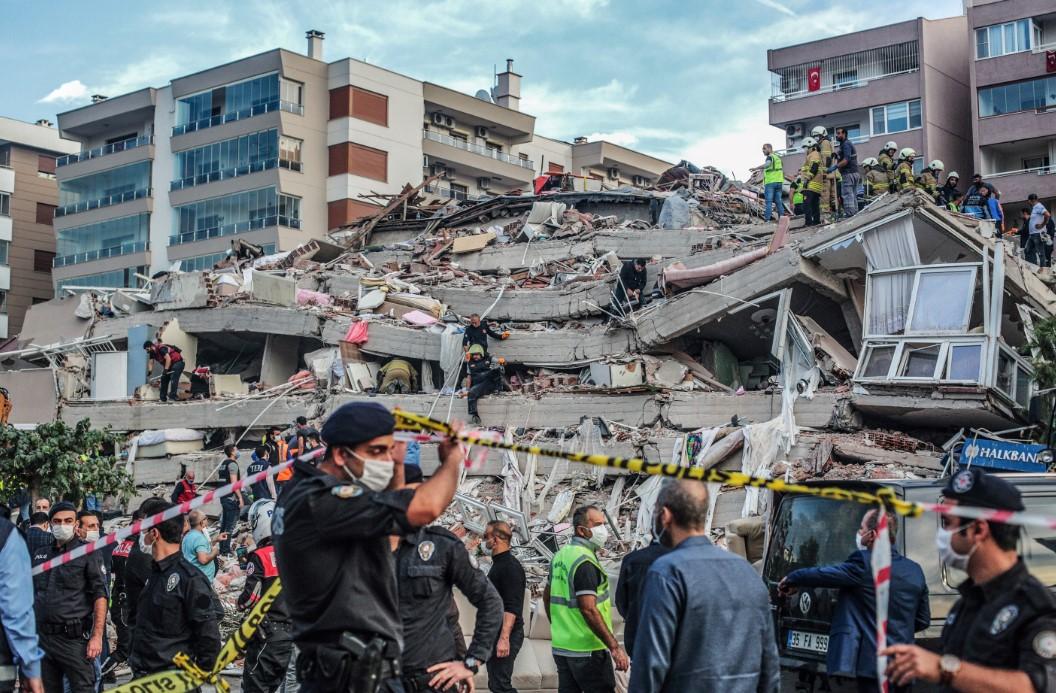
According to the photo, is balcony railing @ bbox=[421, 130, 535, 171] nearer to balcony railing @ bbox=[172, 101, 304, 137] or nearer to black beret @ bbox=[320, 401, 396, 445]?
balcony railing @ bbox=[172, 101, 304, 137]

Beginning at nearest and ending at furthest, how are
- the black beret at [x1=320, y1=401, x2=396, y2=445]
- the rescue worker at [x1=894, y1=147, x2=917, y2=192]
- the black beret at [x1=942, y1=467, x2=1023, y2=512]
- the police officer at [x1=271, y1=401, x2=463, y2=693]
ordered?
the black beret at [x1=942, y1=467, x2=1023, y2=512] < the police officer at [x1=271, y1=401, x2=463, y2=693] < the black beret at [x1=320, y1=401, x2=396, y2=445] < the rescue worker at [x1=894, y1=147, x2=917, y2=192]

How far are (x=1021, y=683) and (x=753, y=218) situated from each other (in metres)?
29.1

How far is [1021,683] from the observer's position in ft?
12.3

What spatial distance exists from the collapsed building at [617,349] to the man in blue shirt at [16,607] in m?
6.13

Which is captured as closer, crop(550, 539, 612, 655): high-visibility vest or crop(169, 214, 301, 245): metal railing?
crop(550, 539, 612, 655): high-visibility vest

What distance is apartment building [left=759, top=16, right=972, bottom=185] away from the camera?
171 feet

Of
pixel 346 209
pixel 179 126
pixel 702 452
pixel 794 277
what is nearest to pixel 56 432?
pixel 702 452

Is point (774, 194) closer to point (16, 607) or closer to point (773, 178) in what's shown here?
point (773, 178)

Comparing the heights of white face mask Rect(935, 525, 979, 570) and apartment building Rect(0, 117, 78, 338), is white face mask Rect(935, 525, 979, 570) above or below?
below

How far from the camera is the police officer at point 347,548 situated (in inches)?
171

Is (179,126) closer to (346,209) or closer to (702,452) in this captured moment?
(346,209)

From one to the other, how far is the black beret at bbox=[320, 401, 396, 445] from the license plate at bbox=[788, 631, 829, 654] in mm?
5009

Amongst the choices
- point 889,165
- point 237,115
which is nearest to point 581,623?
point 889,165

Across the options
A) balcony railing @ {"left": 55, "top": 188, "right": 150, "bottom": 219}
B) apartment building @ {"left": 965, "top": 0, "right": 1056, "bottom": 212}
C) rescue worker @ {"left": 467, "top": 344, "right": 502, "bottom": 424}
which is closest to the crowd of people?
rescue worker @ {"left": 467, "top": 344, "right": 502, "bottom": 424}
